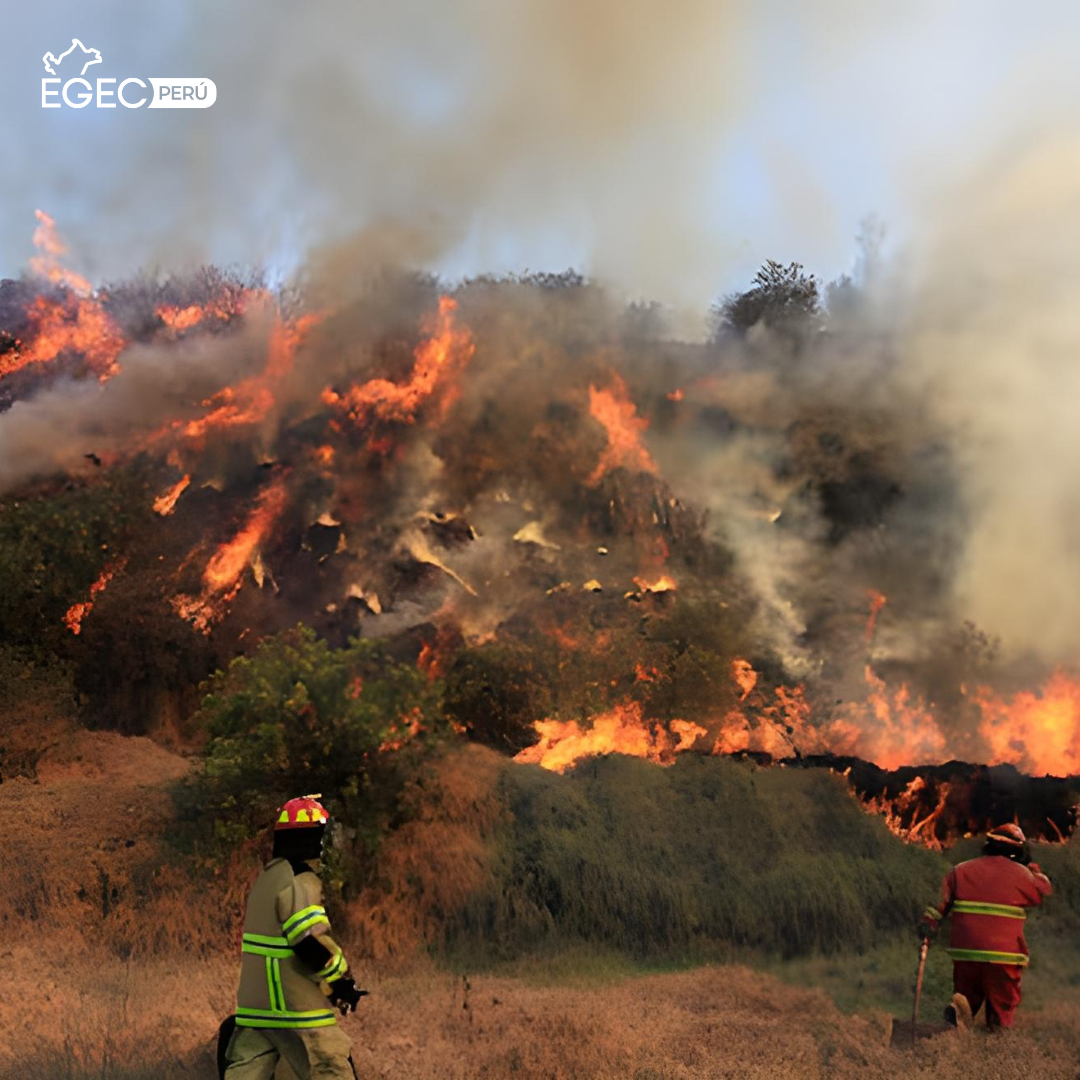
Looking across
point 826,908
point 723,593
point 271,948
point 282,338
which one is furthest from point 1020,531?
point 271,948

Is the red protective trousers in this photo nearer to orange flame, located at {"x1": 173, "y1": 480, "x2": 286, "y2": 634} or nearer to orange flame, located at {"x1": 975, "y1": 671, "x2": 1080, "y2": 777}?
orange flame, located at {"x1": 975, "y1": 671, "x2": 1080, "y2": 777}

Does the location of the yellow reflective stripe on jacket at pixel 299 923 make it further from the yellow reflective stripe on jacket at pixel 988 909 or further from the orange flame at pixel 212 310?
the orange flame at pixel 212 310

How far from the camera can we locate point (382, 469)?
2092 centimetres

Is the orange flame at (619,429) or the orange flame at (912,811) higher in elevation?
the orange flame at (619,429)

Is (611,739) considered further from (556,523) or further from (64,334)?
(64,334)

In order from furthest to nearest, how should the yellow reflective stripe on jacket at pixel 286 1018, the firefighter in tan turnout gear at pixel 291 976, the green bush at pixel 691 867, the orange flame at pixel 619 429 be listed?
the orange flame at pixel 619 429, the green bush at pixel 691 867, the yellow reflective stripe on jacket at pixel 286 1018, the firefighter in tan turnout gear at pixel 291 976

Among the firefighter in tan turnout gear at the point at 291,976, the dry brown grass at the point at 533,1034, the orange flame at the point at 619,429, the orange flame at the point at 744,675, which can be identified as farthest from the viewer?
the orange flame at the point at 619,429

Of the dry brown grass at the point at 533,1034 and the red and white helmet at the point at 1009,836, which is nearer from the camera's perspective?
the dry brown grass at the point at 533,1034

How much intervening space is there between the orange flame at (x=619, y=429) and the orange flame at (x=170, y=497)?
7.87 metres

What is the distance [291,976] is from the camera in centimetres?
762

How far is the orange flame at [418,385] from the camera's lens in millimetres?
21422

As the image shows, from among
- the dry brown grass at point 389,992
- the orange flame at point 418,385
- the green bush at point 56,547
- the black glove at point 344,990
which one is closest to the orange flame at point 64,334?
the green bush at point 56,547

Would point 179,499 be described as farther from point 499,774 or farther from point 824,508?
point 824,508

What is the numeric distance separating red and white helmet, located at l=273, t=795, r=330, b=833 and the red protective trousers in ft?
26.6
